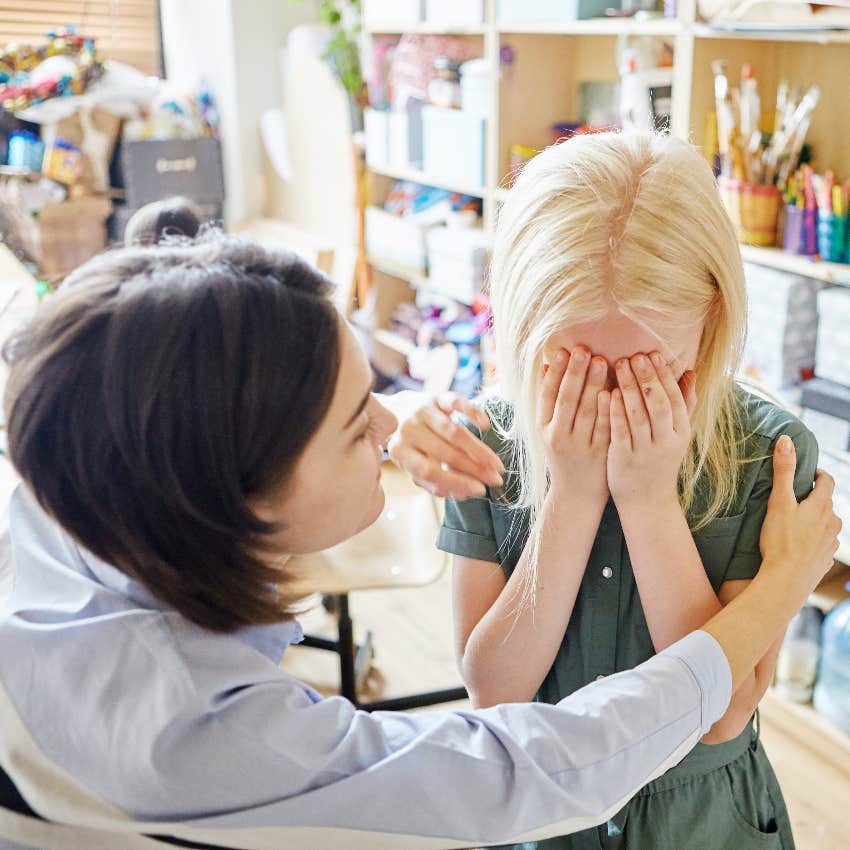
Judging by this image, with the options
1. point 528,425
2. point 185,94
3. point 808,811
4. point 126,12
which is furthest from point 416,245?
point 528,425

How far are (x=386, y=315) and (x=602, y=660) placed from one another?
7.68 feet

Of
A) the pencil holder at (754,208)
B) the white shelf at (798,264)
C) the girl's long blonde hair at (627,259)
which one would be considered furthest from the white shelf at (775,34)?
the girl's long blonde hair at (627,259)

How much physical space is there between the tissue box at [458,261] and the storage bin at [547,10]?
1.75ft

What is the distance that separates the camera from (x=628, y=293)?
82 cm

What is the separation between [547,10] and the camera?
86.0 inches

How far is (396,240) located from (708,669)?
2.30m

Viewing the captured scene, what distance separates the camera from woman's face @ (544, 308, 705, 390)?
2.71 ft

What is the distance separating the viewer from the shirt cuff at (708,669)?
746mm

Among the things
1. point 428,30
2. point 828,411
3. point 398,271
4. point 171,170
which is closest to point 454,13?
point 428,30

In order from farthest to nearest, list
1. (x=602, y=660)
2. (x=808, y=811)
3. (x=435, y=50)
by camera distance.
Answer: (x=435, y=50), (x=808, y=811), (x=602, y=660)

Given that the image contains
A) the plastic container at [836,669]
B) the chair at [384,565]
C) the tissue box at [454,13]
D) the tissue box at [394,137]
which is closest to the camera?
the chair at [384,565]

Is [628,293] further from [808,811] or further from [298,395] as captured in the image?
[808,811]

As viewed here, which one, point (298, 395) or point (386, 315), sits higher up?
point (298, 395)

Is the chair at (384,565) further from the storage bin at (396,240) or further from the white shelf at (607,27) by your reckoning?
the white shelf at (607,27)
